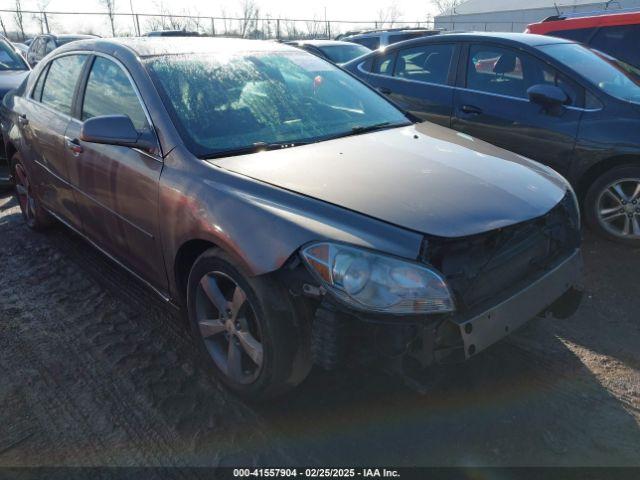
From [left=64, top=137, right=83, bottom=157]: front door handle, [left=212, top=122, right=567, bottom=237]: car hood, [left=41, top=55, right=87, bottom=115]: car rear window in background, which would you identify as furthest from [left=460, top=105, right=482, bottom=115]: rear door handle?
[left=64, top=137, right=83, bottom=157]: front door handle

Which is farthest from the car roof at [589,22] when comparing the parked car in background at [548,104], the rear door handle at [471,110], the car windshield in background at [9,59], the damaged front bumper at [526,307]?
the car windshield in background at [9,59]

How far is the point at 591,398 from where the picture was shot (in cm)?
258

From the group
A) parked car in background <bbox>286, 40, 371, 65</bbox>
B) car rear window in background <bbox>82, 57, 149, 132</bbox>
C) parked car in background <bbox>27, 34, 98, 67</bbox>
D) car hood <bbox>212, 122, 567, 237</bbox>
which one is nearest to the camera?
car hood <bbox>212, 122, 567, 237</bbox>

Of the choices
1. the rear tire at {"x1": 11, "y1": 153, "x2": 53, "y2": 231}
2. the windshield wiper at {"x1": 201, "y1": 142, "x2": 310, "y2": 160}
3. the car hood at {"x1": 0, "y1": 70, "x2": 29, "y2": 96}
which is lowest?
the rear tire at {"x1": 11, "y1": 153, "x2": 53, "y2": 231}

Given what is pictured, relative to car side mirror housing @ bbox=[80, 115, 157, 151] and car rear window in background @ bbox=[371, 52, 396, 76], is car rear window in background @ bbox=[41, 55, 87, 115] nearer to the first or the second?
car side mirror housing @ bbox=[80, 115, 157, 151]

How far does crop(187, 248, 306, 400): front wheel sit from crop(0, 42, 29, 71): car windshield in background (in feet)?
22.1

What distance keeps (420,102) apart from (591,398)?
11.8ft

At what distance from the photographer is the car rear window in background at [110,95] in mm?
2959

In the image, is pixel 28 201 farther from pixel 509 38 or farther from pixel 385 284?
pixel 509 38

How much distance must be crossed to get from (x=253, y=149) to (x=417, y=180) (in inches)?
33.7

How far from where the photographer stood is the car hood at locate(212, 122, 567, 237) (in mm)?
2184

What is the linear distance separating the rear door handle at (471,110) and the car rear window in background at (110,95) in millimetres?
3221

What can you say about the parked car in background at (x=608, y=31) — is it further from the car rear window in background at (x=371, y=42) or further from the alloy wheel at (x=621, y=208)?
the car rear window in background at (x=371, y=42)

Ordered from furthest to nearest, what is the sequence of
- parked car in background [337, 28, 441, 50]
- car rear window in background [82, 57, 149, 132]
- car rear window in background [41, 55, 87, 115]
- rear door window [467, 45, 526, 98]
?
1. parked car in background [337, 28, 441, 50]
2. rear door window [467, 45, 526, 98]
3. car rear window in background [41, 55, 87, 115]
4. car rear window in background [82, 57, 149, 132]
